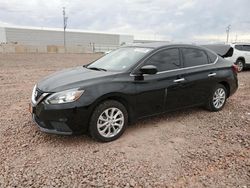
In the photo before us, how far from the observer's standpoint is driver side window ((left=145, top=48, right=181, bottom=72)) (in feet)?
15.4

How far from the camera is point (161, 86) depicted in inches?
182

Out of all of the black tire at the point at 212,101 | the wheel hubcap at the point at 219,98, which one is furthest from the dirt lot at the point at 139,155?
the wheel hubcap at the point at 219,98

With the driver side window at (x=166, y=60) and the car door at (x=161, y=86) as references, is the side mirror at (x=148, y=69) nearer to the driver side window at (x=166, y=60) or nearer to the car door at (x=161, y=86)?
the car door at (x=161, y=86)

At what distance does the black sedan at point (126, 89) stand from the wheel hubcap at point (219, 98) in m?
0.02

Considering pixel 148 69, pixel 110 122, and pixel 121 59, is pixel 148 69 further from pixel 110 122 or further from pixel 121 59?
pixel 110 122

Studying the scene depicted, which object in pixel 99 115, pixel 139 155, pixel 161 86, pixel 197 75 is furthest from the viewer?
pixel 197 75

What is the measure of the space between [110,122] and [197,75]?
2184 millimetres

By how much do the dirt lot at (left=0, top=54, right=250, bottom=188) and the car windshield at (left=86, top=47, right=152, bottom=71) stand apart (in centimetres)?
117

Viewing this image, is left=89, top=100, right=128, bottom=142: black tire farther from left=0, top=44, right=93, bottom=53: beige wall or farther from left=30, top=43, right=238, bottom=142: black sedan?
left=0, top=44, right=93, bottom=53: beige wall

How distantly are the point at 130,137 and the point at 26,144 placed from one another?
1.67 m

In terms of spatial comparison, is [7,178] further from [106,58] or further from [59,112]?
[106,58]

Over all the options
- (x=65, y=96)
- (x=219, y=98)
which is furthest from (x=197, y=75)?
(x=65, y=96)

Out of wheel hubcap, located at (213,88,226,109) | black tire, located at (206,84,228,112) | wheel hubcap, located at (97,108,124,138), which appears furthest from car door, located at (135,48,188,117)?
wheel hubcap, located at (213,88,226,109)

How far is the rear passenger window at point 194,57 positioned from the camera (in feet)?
17.0
